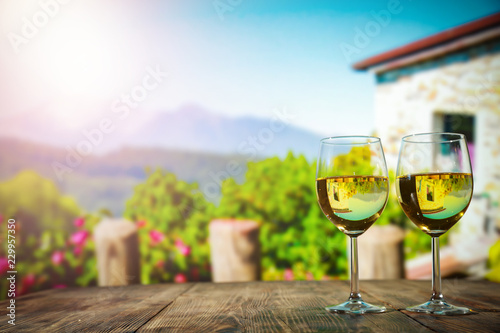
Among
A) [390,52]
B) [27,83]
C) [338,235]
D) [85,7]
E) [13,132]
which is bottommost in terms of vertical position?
[338,235]

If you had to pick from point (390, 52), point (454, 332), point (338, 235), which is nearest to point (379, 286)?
point (454, 332)

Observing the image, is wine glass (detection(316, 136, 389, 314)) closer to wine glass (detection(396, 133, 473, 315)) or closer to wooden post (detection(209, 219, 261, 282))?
wine glass (detection(396, 133, 473, 315))

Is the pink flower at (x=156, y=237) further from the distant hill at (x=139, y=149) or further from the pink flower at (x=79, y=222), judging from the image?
the pink flower at (x=79, y=222)

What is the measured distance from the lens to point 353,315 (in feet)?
2.56

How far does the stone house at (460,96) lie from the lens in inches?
176

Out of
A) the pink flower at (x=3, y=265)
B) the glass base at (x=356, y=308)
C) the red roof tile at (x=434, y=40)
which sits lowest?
the pink flower at (x=3, y=265)

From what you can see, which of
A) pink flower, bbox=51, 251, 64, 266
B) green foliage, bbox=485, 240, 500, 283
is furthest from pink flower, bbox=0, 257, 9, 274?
green foliage, bbox=485, 240, 500, 283

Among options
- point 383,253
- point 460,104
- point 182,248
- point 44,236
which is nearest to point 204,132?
point 182,248

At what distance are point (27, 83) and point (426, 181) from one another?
4.71 m

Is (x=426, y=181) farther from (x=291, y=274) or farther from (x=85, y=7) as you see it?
(x=85, y=7)

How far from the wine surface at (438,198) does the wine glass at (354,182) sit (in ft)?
0.19

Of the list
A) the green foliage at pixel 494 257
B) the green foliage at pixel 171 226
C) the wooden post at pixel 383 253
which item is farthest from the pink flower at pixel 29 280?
the green foliage at pixel 494 257

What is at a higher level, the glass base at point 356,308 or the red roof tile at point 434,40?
the red roof tile at point 434,40

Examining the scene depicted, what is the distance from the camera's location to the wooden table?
2.33ft
